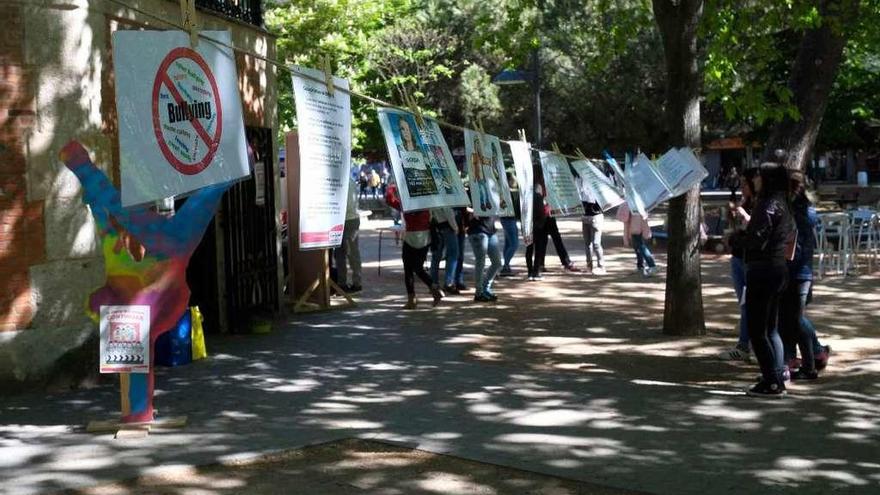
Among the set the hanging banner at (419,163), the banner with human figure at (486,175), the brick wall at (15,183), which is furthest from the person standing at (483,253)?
the brick wall at (15,183)

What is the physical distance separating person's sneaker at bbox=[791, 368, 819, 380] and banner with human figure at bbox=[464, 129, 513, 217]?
156 inches

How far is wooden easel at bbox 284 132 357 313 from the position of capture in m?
14.7

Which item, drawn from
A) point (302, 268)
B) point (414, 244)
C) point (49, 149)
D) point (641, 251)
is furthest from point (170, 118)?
point (641, 251)

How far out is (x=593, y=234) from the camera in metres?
18.8

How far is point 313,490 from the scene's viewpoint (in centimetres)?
631

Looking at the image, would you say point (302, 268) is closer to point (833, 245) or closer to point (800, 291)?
point (800, 291)

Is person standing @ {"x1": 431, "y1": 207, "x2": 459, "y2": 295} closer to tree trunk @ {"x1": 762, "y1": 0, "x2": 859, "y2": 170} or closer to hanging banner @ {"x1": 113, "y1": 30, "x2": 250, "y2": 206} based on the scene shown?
tree trunk @ {"x1": 762, "y1": 0, "x2": 859, "y2": 170}

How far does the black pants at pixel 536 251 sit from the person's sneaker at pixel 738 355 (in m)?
7.32

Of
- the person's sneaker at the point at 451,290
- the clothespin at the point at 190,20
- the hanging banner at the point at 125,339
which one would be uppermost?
the clothespin at the point at 190,20

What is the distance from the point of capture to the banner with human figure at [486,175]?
12.1 meters

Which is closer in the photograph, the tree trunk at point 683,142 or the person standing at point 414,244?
the tree trunk at point 683,142

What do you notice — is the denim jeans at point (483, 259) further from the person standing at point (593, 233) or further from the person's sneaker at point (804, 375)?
the person's sneaker at point (804, 375)

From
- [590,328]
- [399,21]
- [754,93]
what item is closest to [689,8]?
[754,93]

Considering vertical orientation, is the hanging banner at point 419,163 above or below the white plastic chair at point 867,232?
above
